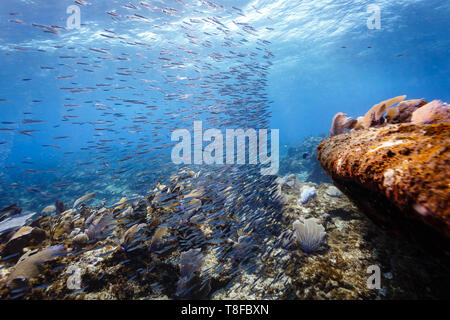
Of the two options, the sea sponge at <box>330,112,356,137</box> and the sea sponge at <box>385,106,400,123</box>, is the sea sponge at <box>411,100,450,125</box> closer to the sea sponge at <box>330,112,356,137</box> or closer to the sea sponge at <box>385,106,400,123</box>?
the sea sponge at <box>385,106,400,123</box>

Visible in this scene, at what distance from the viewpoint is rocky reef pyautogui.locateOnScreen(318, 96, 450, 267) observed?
1098 mm

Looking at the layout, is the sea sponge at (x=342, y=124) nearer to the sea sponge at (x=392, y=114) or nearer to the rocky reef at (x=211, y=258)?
the sea sponge at (x=392, y=114)

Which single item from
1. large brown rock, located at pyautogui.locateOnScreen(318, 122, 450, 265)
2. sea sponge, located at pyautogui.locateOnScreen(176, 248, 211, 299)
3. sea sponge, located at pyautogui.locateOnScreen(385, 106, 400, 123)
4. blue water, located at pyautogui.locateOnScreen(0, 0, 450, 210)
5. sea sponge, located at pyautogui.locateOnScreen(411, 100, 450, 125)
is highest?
blue water, located at pyautogui.locateOnScreen(0, 0, 450, 210)

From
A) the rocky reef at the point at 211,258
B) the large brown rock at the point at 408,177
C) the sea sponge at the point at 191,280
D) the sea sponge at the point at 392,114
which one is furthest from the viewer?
the sea sponge at the point at 191,280

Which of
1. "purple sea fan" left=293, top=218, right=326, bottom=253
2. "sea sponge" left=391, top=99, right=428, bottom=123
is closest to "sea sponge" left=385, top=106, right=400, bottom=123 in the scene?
"sea sponge" left=391, top=99, right=428, bottom=123

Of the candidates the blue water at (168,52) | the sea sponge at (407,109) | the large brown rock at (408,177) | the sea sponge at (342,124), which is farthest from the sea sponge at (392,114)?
the blue water at (168,52)

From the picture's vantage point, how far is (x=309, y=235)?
10.1 feet

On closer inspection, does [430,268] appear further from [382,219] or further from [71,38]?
[71,38]

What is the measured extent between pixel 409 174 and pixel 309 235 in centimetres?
223

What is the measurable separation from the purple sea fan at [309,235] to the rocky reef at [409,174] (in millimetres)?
1167

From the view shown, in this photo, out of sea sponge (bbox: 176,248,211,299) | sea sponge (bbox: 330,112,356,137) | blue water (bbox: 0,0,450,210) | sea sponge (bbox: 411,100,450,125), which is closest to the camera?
sea sponge (bbox: 411,100,450,125)

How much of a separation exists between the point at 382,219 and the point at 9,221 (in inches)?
272

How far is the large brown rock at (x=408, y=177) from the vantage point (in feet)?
3.58

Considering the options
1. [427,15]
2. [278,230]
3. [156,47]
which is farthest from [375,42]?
[278,230]
